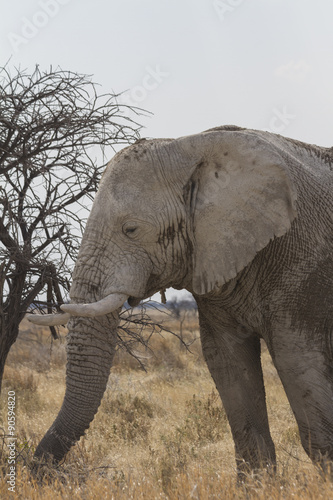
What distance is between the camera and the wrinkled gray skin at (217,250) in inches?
175

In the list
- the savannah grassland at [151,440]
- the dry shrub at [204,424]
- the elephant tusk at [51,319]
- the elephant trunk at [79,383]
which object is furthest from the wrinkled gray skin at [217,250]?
the dry shrub at [204,424]

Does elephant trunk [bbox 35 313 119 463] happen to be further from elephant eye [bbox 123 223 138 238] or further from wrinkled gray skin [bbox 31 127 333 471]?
elephant eye [bbox 123 223 138 238]

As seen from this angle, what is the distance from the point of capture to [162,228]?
4535 mm

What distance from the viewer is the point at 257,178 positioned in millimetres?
4473

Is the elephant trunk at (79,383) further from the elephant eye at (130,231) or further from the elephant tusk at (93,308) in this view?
the elephant eye at (130,231)

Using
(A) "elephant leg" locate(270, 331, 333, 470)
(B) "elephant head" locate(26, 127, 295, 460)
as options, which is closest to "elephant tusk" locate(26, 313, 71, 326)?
(B) "elephant head" locate(26, 127, 295, 460)

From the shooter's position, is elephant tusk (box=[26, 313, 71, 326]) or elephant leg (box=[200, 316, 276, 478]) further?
elephant leg (box=[200, 316, 276, 478])

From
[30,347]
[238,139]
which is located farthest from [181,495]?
[30,347]

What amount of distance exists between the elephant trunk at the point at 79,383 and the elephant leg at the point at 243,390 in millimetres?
1090

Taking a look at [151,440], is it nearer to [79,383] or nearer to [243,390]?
[243,390]

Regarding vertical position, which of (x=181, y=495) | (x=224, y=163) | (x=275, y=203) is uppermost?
(x=224, y=163)

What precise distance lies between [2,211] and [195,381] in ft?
19.9

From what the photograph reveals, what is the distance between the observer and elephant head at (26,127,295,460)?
4.45 meters

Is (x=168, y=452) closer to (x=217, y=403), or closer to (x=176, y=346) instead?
(x=217, y=403)
